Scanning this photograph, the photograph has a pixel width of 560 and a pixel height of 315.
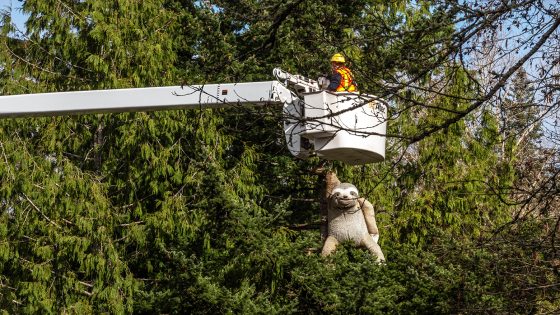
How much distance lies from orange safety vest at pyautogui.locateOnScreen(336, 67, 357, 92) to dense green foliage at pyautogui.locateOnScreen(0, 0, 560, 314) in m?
0.60

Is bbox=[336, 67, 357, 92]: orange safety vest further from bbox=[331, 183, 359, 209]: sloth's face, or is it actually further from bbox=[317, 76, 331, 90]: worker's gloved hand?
bbox=[331, 183, 359, 209]: sloth's face

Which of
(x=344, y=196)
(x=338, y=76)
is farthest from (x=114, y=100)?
(x=344, y=196)

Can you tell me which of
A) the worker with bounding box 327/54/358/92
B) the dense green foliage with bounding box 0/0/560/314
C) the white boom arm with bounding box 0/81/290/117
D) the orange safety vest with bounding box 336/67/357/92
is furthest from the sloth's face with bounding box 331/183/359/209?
the orange safety vest with bounding box 336/67/357/92

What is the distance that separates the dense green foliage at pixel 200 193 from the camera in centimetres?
1317

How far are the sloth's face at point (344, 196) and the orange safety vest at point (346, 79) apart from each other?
4.45 meters

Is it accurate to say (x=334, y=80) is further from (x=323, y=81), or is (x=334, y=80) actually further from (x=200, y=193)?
(x=200, y=193)

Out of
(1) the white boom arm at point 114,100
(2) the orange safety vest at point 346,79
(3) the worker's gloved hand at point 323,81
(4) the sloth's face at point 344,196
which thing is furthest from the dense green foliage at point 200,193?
(4) the sloth's face at point 344,196

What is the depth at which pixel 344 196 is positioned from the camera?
1515 cm

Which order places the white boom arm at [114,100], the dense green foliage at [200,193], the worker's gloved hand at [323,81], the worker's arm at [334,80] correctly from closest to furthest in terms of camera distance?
the worker's arm at [334,80]
the worker's gloved hand at [323,81]
the white boom arm at [114,100]
the dense green foliage at [200,193]

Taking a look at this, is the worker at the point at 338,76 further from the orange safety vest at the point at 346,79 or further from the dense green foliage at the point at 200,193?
the dense green foliage at the point at 200,193

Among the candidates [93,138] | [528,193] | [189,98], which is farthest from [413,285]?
[93,138]

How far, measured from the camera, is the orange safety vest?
8.76 m

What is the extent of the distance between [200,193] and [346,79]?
6203 mm

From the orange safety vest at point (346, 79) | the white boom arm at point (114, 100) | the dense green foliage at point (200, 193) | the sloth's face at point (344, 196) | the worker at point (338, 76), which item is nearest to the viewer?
the orange safety vest at point (346, 79)
